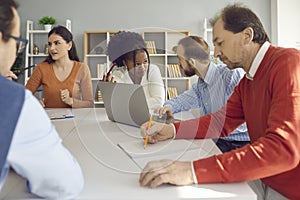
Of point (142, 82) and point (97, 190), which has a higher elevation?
point (142, 82)

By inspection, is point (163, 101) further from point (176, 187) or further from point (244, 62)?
point (176, 187)

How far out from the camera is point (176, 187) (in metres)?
0.81

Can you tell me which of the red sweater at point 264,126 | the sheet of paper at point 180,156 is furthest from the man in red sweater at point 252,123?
the sheet of paper at point 180,156

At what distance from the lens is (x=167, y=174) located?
821 millimetres

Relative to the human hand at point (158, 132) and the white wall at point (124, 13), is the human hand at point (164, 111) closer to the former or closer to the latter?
the human hand at point (158, 132)

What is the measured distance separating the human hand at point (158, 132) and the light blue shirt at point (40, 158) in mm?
580

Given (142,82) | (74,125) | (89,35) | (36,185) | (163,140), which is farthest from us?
(89,35)

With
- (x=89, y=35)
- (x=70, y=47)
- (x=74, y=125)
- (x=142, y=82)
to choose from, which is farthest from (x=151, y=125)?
(x=89, y=35)

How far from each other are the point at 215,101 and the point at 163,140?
2.21 ft

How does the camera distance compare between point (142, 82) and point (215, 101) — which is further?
point (215, 101)

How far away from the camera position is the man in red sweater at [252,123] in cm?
84

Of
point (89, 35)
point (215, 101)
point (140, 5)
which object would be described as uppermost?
point (140, 5)

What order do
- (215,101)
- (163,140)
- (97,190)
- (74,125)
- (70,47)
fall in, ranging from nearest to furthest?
1. (97,190)
2. (163,140)
3. (74,125)
4. (215,101)
5. (70,47)

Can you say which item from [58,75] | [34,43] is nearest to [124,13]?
[34,43]
